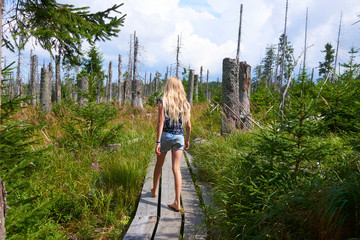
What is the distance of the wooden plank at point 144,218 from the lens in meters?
2.51

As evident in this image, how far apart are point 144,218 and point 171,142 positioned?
1.14 meters

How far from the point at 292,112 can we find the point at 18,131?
137 inches

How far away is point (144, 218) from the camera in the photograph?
2848 mm

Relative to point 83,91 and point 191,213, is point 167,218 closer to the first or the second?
point 191,213

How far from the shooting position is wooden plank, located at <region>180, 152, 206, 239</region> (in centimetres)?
250

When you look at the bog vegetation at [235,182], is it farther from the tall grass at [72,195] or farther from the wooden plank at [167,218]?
the wooden plank at [167,218]

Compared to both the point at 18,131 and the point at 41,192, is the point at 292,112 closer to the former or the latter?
the point at 18,131

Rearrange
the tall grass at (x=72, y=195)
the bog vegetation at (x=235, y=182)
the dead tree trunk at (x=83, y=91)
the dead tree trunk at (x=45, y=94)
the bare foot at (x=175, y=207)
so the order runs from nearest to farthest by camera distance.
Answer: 1. the bog vegetation at (x=235, y=182)
2. the tall grass at (x=72, y=195)
3. the bare foot at (x=175, y=207)
4. the dead tree trunk at (x=83, y=91)
5. the dead tree trunk at (x=45, y=94)

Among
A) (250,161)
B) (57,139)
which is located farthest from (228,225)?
(57,139)

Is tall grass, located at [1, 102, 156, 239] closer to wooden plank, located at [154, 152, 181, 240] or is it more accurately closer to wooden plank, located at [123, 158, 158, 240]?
wooden plank, located at [123, 158, 158, 240]

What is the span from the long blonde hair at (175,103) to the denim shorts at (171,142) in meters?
0.21

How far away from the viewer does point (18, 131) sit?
2.73m

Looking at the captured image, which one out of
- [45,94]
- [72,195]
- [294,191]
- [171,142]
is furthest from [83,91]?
[45,94]

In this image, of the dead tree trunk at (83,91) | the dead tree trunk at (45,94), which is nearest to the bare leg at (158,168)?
the dead tree trunk at (83,91)
